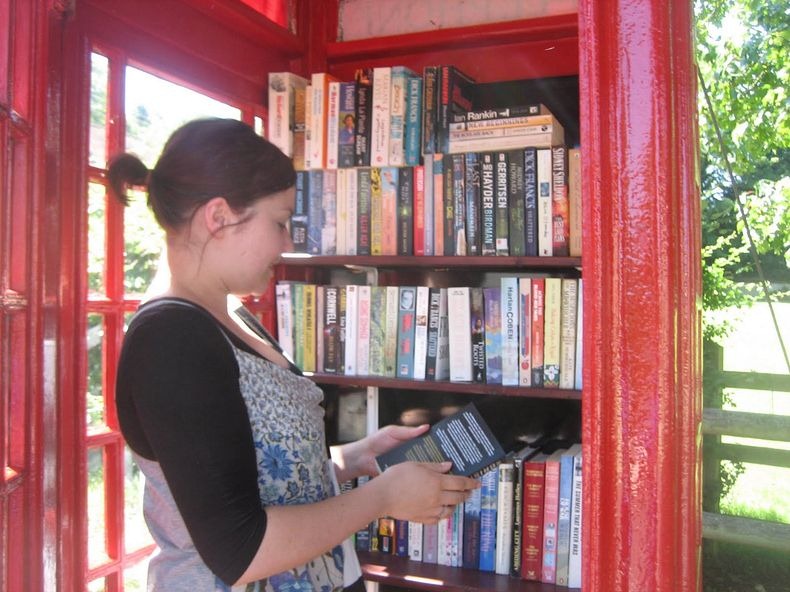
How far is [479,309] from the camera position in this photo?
2148 mm

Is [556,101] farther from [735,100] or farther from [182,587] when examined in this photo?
[182,587]

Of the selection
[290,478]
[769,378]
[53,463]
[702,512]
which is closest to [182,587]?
[290,478]

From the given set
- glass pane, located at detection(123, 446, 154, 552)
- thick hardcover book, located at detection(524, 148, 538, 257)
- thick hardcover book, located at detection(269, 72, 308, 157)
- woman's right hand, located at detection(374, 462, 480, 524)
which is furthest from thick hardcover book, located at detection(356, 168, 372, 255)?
glass pane, located at detection(123, 446, 154, 552)

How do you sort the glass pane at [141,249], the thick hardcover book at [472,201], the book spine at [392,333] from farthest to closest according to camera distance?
the glass pane at [141,249], the book spine at [392,333], the thick hardcover book at [472,201]

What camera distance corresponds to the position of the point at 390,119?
222 centimetres

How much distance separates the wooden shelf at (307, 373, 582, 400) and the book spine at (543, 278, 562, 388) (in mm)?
42

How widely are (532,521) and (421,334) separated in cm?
61

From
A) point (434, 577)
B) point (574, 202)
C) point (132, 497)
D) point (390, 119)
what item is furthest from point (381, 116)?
point (132, 497)

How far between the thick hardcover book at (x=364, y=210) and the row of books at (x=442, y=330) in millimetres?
124

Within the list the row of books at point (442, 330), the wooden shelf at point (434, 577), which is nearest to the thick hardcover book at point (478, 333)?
the row of books at point (442, 330)

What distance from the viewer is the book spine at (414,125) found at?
7.23 feet

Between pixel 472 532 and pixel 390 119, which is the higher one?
pixel 390 119

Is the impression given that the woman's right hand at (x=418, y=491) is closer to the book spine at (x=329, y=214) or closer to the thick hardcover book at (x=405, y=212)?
the thick hardcover book at (x=405, y=212)

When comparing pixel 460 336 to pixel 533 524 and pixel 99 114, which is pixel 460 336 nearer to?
pixel 533 524
